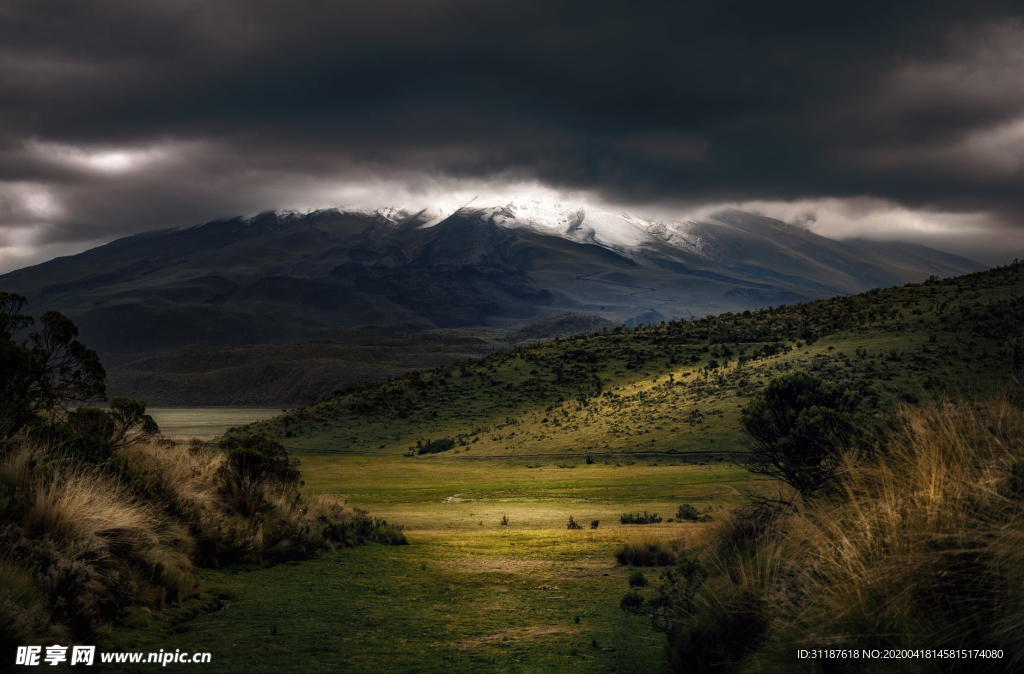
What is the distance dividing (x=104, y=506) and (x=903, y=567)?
7772 millimetres

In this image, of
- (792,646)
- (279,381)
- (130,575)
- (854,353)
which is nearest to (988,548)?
(792,646)

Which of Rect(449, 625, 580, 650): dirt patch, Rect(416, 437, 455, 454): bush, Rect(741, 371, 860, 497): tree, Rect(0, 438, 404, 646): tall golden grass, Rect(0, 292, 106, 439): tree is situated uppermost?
Rect(0, 292, 106, 439): tree

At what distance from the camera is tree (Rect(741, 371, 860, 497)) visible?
329 inches

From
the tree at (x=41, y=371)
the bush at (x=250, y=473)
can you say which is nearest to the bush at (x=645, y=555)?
the bush at (x=250, y=473)

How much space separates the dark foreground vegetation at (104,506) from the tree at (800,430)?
6743 mm

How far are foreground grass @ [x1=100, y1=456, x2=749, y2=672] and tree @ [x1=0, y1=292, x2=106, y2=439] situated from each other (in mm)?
3426

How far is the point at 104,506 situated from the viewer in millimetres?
8320

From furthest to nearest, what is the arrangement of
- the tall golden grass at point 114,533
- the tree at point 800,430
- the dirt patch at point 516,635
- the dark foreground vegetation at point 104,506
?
the tree at point 800,430, the dirt patch at point 516,635, the dark foreground vegetation at point 104,506, the tall golden grass at point 114,533

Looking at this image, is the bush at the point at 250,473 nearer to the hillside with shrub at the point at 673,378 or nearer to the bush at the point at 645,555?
the bush at the point at 645,555

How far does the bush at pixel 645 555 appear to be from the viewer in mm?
11719

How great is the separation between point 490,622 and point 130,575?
384 cm

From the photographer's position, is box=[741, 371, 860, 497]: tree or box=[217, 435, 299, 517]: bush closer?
box=[741, 371, 860, 497]: tree

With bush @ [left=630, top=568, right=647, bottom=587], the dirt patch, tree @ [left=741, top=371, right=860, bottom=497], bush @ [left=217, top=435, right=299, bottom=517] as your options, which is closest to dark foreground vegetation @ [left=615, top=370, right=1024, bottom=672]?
tree @ [left=741, top=371, right=860, bottom=497]

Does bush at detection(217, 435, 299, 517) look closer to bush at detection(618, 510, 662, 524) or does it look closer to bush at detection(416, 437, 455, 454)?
bush at detection(618, 510, 662, 524)
